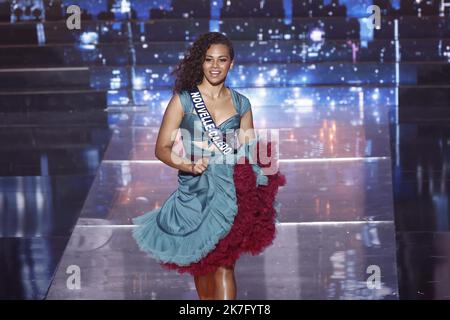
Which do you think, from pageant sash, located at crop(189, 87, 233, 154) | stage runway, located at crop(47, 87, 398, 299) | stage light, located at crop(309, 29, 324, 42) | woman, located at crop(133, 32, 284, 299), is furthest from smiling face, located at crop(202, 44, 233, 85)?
stage light, located at crop(309, 29, 324, 42)

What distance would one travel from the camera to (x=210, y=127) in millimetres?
4805

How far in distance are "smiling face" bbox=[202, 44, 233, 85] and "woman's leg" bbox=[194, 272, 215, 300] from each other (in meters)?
0.92

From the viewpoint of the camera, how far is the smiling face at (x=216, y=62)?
190 inches

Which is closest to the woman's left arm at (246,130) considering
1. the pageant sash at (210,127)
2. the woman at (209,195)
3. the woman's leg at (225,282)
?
the woman at (209,195)

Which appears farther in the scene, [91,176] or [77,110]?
[77,110]

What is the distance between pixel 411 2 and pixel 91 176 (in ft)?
15.2

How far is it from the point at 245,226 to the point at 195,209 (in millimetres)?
247

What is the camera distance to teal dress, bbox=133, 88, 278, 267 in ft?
15.5

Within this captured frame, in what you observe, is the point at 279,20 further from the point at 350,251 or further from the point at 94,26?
the point at 350,251

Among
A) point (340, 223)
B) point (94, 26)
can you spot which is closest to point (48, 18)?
point (94, 26)

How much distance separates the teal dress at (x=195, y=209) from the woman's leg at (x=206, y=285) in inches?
5.4

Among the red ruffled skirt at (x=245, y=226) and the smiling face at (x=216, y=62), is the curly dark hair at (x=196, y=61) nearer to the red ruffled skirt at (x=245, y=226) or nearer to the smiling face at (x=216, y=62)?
the smiling face at (x=216, y=62)
